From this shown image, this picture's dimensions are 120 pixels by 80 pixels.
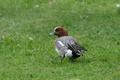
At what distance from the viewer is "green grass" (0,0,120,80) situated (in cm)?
1119

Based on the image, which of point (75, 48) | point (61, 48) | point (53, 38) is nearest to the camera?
point (75, 48)

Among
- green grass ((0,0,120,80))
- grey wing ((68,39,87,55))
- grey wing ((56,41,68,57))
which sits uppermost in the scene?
grey wing ((68,39,87,55))

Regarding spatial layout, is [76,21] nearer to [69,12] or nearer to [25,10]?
[69,12]

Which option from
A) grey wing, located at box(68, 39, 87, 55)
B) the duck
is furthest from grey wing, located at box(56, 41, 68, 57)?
grey wing, located at box(68, 39, 87, 55)

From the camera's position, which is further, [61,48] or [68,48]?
[61,48]

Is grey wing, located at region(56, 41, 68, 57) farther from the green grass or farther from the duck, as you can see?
the green grass

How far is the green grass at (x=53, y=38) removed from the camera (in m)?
11.2

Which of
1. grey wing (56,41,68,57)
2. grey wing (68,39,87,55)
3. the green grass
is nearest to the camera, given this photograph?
the green grass

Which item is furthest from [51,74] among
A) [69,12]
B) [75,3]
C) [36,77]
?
[75,3]

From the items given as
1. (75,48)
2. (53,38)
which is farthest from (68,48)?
(53,38)

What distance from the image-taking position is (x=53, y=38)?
14609 millimetres

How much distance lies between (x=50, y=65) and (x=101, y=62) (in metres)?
1.09

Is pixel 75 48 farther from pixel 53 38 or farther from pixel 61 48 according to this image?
pixel 53 38

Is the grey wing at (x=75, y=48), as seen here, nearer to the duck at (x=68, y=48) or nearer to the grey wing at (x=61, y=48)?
the duck at (x=68, y=48)
